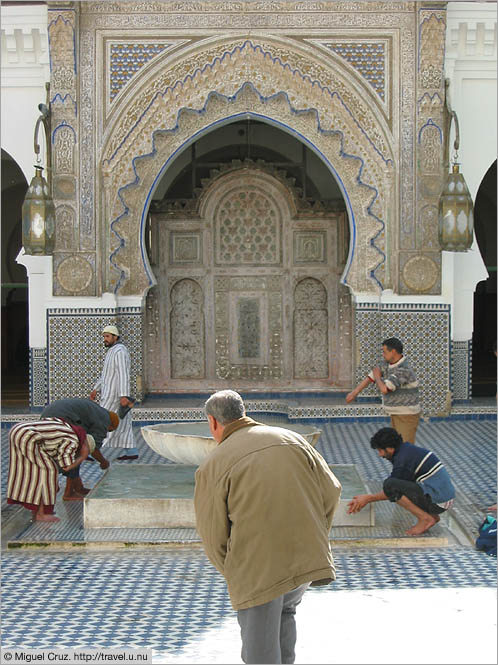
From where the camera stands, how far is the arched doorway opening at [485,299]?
9.39 m

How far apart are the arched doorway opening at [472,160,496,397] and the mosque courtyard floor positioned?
4.34 meters

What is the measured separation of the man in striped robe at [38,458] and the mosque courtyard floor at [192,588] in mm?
161

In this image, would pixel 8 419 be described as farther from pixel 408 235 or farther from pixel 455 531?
pixel 455 531

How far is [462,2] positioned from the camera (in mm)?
7223

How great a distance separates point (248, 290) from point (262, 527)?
19.7 feet

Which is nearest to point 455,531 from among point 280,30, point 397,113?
point 397,113

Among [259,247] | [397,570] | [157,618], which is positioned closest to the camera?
[157,618]

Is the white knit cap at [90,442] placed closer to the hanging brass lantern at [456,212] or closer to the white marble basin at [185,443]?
the white marble basin at [185,443]

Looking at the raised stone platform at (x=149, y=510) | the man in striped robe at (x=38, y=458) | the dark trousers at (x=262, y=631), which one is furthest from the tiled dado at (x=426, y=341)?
the dark trousers at (x=262, y=631)

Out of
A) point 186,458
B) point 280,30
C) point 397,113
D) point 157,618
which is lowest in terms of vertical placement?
point 157,618

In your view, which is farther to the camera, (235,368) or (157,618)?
(235,368)

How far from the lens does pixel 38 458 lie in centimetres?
442

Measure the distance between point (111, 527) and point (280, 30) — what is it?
412 cm

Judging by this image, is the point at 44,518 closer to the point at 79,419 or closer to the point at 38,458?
the point at 38,458
